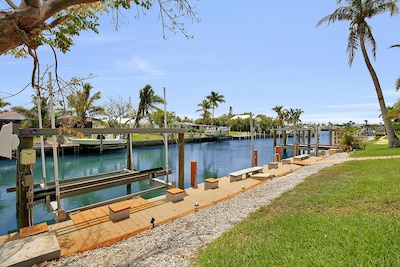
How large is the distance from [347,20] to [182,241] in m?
21.5

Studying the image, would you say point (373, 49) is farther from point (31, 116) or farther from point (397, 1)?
point (31, 116)

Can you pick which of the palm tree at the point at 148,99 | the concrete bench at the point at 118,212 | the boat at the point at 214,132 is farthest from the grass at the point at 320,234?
the boat at the point at 214,132

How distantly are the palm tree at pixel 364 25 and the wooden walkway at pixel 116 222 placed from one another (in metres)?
16.2

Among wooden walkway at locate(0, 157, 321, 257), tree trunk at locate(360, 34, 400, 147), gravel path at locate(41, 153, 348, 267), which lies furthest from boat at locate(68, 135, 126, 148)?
tree trunk at locate(360, 34, 400, 147)

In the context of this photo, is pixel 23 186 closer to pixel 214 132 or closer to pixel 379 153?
pixel 379 153

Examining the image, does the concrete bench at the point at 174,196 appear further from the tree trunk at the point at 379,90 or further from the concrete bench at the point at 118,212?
the tree trunk at the point at 379,90

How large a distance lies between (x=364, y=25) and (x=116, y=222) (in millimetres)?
21533

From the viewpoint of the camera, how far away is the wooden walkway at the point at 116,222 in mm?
4992

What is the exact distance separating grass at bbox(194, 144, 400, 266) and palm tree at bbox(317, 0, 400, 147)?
15242mm

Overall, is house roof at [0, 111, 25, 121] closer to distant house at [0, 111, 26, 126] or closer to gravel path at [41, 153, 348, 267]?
distant house at [0, 111, 26, 126]

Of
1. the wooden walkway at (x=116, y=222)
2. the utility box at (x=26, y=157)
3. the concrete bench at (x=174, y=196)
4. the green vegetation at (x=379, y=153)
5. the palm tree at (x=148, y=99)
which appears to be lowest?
the wooden walkway at (x=116, y=222)

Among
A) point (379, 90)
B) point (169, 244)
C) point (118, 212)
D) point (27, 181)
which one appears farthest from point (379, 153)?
point (27, 181)

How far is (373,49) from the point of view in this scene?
17.9 m

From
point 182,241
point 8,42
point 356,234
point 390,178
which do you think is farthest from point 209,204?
point 8,42
